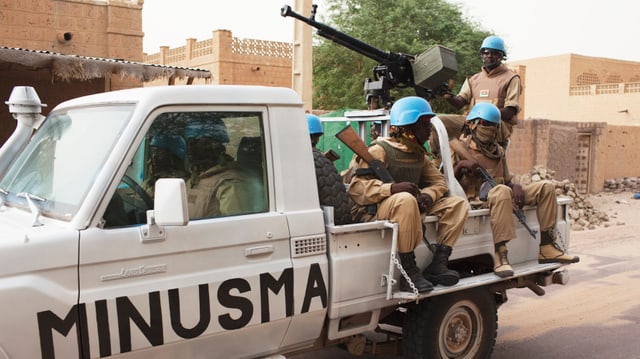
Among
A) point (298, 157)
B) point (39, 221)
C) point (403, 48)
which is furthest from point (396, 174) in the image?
point (403, 48)

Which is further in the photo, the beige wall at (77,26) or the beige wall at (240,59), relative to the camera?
the beige wall at (240,59)

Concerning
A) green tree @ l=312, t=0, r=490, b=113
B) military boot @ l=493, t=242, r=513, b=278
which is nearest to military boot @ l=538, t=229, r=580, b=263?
military boot @ l=493, t=242, r=513, b=278

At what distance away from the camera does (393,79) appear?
20.1 ft

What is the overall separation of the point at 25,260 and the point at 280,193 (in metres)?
1.28

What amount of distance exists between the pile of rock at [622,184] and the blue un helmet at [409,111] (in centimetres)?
1834

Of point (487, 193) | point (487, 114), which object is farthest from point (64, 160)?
point (487, 114)

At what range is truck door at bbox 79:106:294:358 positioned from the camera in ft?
8.92

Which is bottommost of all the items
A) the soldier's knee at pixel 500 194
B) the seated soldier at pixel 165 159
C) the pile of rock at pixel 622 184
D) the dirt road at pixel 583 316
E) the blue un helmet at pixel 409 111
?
the dirt road at pixel 583 316

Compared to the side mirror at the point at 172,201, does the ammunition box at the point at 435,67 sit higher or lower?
higher

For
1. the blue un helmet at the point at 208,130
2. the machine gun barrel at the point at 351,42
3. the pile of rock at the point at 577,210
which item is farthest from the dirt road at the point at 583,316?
the pile of rock at the point at 577,210

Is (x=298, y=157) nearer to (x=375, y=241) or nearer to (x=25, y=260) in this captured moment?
(x=375, y=241)

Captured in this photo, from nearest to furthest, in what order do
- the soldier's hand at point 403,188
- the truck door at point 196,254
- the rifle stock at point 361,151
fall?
1. the truck door at point 196,254
2. the soldier's hand at point 403,188
3. the rifle stock at point 361,151

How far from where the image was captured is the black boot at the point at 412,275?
3.65 m

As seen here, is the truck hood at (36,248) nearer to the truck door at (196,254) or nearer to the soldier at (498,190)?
the truck door at (196,254)
